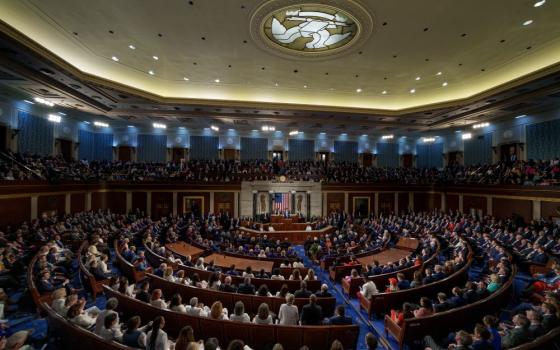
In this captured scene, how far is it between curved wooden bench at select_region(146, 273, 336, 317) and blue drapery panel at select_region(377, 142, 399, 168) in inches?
880

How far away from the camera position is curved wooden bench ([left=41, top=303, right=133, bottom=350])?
3.43 meters

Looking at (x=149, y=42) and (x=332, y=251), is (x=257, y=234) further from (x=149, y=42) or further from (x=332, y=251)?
(x=149, y=42)

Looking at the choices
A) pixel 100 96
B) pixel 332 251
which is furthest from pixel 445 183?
pixel 100 96

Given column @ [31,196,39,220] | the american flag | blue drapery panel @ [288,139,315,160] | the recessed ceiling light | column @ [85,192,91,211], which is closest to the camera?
the recessed ceiling light

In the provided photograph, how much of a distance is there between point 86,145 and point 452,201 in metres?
29.9

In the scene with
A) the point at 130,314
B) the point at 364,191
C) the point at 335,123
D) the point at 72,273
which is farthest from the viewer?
the point at 364,191

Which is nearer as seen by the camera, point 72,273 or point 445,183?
point 72,273

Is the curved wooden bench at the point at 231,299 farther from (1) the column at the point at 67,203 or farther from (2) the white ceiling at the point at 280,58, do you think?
(1) the column at the point at 67,203

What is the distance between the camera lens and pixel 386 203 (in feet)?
70.9

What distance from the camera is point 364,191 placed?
69.4 feet

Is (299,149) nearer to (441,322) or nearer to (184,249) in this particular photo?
(184,249)

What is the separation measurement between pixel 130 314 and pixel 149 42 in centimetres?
1078

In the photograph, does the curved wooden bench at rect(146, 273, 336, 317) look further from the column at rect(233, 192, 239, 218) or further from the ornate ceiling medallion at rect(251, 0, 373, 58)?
the column at rect(233, 192, 239, 218)

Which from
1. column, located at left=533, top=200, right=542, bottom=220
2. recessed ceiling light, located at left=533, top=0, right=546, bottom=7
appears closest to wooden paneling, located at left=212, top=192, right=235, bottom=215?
recessed ceiling light, located at left=533, top=0, right=546, bottom=7
